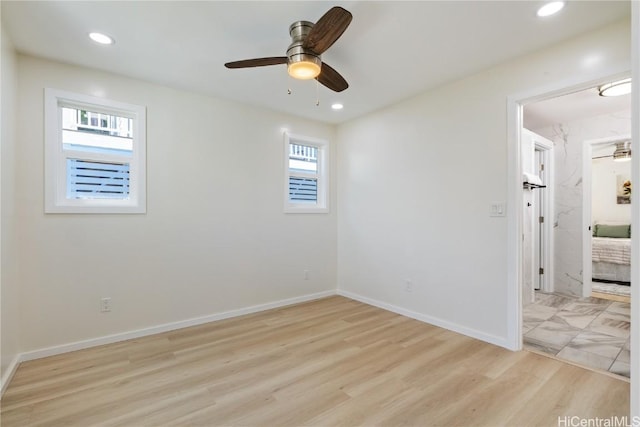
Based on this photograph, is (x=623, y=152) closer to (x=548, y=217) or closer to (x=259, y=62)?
(x=548, y=217)

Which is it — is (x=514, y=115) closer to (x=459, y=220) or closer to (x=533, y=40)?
A: (x=533, y=40)

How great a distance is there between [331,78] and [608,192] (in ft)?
22.7

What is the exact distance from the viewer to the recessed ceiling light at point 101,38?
92.9 inches

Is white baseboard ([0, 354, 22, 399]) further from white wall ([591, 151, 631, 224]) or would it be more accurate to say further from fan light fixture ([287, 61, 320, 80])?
white wall ([591, 151, 631, 224])

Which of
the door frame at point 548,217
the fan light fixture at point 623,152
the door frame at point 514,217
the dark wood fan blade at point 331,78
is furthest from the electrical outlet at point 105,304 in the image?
the fan light fixture at point 623,152

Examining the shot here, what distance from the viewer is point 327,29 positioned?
187cm

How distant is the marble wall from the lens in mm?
4477

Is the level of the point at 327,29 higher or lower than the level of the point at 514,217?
higher

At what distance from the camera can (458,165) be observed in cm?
320

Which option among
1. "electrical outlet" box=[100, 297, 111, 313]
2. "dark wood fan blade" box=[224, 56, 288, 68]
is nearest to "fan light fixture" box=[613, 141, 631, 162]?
"dark wood fan blade" box=[224, 56, 288, 68]

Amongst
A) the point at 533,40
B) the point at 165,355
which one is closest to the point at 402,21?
the point at 533,40

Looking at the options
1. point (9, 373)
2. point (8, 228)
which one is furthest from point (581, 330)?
point (8, 228)

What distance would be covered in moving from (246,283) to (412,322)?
198 centimetres

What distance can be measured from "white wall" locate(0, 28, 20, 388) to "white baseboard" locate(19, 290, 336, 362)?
0.58 ft
